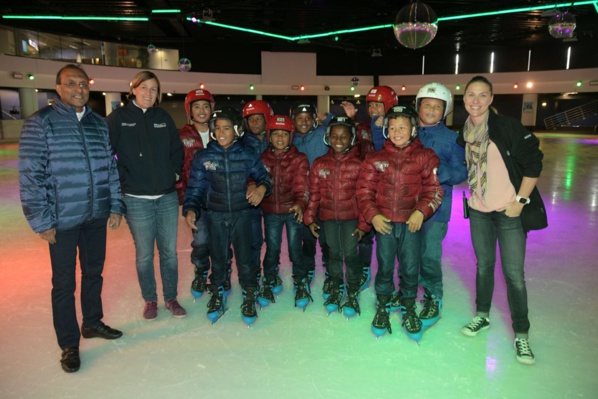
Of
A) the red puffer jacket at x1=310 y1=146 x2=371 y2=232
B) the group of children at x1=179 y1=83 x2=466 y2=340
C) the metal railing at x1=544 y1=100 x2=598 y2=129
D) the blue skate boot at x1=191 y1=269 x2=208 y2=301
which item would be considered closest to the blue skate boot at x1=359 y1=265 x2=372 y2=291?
the group of children at x1=179 y1=83 x2=466 y2=340

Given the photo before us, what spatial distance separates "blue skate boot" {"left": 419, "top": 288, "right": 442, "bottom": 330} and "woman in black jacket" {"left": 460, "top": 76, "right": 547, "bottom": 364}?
44 centimetres

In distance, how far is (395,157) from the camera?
2531mm

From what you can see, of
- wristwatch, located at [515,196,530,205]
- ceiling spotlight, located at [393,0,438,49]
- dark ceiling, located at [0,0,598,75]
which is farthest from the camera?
dark ceiling, located at [0,0,598,75]

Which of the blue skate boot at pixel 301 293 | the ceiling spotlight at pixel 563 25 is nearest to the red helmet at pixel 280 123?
the blue skate boot at pixel 301 293

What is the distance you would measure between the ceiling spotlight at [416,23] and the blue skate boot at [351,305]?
407 centimetres

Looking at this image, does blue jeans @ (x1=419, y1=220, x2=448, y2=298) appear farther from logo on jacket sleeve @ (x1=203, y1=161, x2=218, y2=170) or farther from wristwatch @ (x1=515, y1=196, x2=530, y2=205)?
logo on jacket sleeve @ (x1=203, y1=161, x2=218, y2=170)

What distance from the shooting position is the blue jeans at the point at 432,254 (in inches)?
108

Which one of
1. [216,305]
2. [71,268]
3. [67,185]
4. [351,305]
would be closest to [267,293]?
[216,305]

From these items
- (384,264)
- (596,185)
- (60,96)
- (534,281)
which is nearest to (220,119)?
(60,96)

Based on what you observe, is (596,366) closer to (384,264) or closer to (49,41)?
(384,264)

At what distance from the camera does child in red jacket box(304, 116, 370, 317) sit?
2779 millimetres

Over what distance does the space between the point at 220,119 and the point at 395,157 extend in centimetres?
114

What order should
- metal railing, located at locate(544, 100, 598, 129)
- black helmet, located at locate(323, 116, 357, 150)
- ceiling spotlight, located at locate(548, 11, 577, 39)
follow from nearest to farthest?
black helmet, located at locate(323, 116, 357, 150) < ceiling spotlight, located at locate(548, 11, 577, 39) < metal railing, located at locate(544, 100, 598, 129)

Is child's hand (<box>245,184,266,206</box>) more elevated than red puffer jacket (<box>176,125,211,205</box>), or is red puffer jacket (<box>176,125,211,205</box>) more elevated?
red puffer jacket (<box>176,125,211,205</box>)
